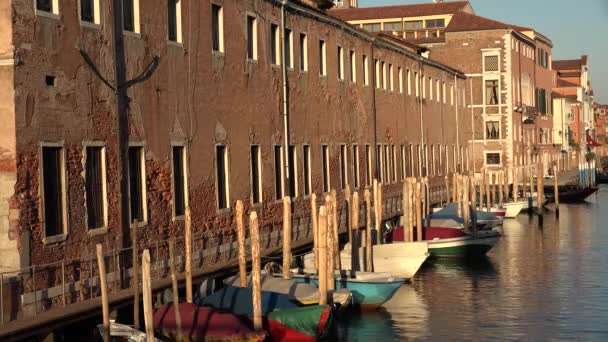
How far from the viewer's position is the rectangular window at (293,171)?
24.7m

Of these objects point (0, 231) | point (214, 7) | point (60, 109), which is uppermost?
point (214, 7)

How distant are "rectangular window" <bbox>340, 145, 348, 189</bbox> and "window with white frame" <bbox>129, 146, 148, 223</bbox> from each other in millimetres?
12509

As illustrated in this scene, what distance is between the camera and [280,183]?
77.9 ft

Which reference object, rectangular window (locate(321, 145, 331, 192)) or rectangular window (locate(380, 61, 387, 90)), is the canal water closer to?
rectangular window (locate(321, 145, 331, 192))

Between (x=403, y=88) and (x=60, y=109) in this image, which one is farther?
(x=403, y=88)

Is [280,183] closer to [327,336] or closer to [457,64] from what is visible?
[327,336]

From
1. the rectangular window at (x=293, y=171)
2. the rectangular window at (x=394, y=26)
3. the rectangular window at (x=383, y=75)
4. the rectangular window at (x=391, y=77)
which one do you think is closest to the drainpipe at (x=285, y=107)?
the rectangular window at (x=293, y=171)

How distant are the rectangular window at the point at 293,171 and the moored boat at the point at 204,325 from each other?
974 centimetres

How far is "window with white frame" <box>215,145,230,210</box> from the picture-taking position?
20109 millimetres

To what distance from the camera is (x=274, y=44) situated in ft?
78.5

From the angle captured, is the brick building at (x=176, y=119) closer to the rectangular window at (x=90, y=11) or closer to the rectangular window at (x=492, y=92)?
the rectangular window at (x=90, y=11)

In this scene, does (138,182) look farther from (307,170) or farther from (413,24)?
(413,24)

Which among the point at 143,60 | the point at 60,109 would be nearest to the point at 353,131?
the point at 143,60

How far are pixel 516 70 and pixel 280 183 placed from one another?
35837 mm
